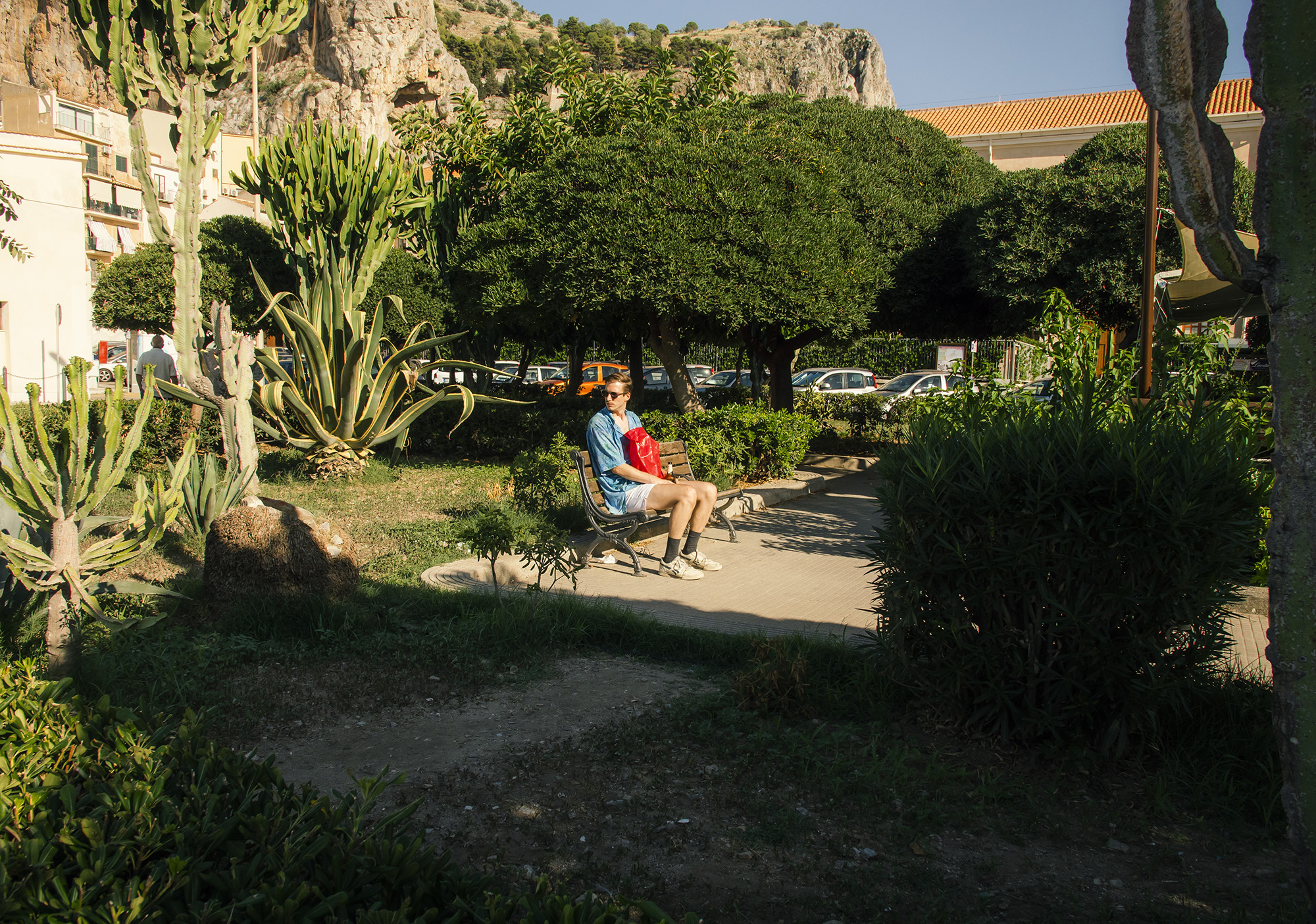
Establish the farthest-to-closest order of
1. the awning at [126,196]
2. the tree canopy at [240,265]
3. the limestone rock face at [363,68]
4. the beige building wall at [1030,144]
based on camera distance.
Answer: the limestone rock face at [363,68]
the awning at [126,196]
the beige building wall at [1030,144]
the tree canopy at [240,265]

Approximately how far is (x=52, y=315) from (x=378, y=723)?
28736mm

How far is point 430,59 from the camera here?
229 feet

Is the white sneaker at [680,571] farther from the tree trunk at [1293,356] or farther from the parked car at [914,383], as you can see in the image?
the parked car at [914,383]

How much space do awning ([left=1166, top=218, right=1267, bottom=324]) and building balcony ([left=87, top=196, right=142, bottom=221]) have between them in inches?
1724

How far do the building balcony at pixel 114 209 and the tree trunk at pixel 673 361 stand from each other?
37438 millimetres

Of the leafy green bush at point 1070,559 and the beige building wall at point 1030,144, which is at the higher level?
the beige building wall at point 1030,144

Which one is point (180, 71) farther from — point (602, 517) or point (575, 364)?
point (575, 364)

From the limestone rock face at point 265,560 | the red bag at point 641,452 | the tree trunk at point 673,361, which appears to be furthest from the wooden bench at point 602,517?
the tree trunk at point 673,361

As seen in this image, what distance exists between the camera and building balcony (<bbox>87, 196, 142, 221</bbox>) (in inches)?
1619

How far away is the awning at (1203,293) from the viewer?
7277 millimetres

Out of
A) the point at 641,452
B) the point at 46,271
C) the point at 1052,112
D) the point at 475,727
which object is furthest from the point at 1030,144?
the point at 475,727

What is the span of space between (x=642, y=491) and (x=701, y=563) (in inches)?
27.1

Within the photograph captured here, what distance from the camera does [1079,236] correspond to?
1061 centimetres

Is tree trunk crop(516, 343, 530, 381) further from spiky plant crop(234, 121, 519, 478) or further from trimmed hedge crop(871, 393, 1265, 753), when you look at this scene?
trimmed hedge crop(871, 393, 1265, 753)
